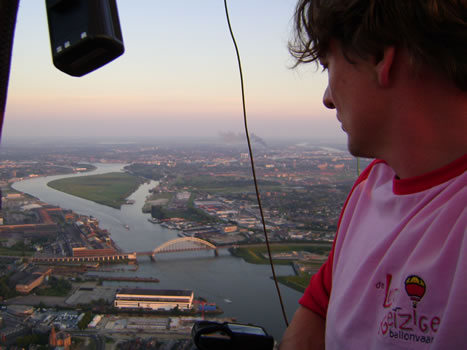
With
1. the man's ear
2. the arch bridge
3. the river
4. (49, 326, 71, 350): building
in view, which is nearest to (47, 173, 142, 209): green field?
the river

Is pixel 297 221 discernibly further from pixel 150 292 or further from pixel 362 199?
pixel 362 199

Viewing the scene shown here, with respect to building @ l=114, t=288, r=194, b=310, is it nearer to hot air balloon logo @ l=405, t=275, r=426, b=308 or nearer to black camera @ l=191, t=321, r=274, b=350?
black camera @ l=191, t=321, r=274, b=350

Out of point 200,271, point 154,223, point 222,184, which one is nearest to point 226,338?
point 200,271

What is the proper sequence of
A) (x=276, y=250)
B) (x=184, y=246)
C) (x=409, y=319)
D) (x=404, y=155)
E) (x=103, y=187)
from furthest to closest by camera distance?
1. (x=103, y=187)
2. (x=184, y=246)
3. (x=276, y=250)
4. (x=404, y=155)
5. (x=409, y=319)

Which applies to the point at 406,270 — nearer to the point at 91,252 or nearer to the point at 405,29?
the point at 405,29

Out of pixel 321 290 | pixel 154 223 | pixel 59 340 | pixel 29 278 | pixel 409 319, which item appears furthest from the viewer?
pixel 154 223

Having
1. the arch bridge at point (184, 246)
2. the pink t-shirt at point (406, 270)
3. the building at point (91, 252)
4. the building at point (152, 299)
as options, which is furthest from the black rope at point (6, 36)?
the arch bridge at point (184, 246)

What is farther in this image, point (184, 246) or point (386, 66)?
point (184, 246)
